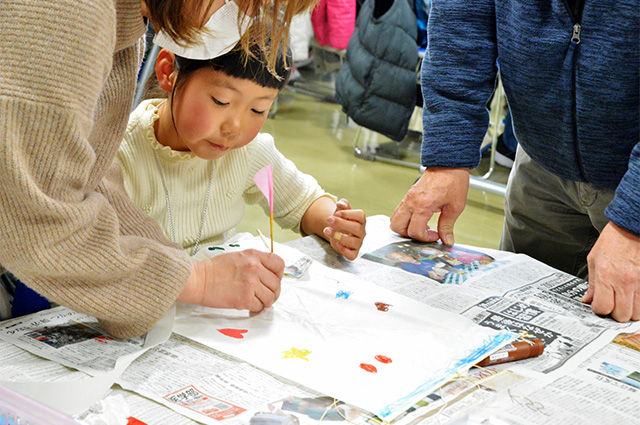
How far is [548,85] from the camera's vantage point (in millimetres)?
1255

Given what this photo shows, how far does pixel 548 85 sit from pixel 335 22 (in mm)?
3062

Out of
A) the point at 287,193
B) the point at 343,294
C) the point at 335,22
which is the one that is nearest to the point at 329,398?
the point at 343,294

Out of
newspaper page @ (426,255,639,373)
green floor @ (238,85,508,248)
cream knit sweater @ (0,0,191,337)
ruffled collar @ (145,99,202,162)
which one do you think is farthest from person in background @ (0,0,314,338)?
green floor @ (238,85,508,248)

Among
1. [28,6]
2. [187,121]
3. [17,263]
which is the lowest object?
[17,263]

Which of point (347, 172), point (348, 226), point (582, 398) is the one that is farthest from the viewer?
point (347, 172)

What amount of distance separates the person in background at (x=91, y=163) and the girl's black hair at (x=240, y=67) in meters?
0.12

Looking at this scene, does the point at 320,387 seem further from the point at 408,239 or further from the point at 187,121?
the point at 408,239

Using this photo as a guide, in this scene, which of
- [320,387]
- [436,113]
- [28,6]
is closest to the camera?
[28,6]

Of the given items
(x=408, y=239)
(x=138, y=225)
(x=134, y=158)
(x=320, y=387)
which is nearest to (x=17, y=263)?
(x=138, y=225)

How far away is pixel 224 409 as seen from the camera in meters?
0.73

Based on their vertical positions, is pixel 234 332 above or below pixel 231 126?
below

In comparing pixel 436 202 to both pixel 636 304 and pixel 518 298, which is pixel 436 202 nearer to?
pixel 518 298

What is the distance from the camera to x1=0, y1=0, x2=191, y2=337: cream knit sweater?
66 centimetres

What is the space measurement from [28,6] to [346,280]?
2.18 feet
